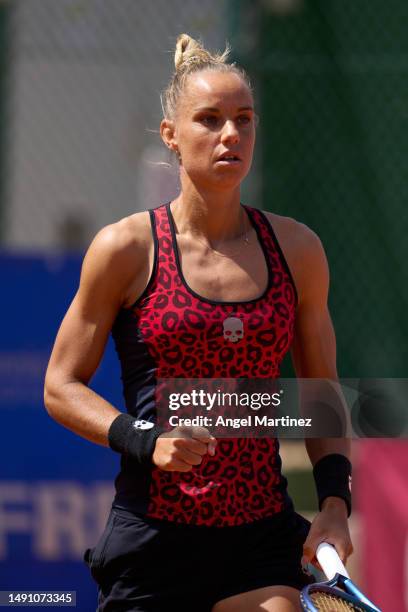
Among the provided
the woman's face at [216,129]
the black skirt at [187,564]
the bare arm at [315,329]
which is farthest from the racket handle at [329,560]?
the woman's face at [216,129]

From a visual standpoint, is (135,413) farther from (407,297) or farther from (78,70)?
(78,70)

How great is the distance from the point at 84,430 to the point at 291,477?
4.25 meters

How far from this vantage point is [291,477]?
6789 mm

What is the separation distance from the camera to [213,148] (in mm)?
2682

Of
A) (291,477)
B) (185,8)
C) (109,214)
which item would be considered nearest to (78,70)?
(109,214)

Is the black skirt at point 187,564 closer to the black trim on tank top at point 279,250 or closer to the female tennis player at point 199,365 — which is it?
the female tennis player at point 199,365

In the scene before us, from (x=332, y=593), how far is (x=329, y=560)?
0.12 m

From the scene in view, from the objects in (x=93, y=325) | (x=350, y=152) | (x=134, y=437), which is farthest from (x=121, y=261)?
(x=350, y=152)

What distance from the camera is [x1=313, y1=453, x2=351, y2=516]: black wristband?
2.71 meters

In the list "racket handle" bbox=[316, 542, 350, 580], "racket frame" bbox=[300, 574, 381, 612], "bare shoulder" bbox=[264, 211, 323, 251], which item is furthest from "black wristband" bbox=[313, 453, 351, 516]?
"bare shoulder" bbox=[264, 211, 323, 251]

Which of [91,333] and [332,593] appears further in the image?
[91,333]

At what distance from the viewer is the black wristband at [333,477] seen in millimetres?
2715

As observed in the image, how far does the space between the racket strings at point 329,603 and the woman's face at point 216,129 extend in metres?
0.89

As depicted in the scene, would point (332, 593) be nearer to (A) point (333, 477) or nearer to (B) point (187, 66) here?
(A) point (333, 477)
